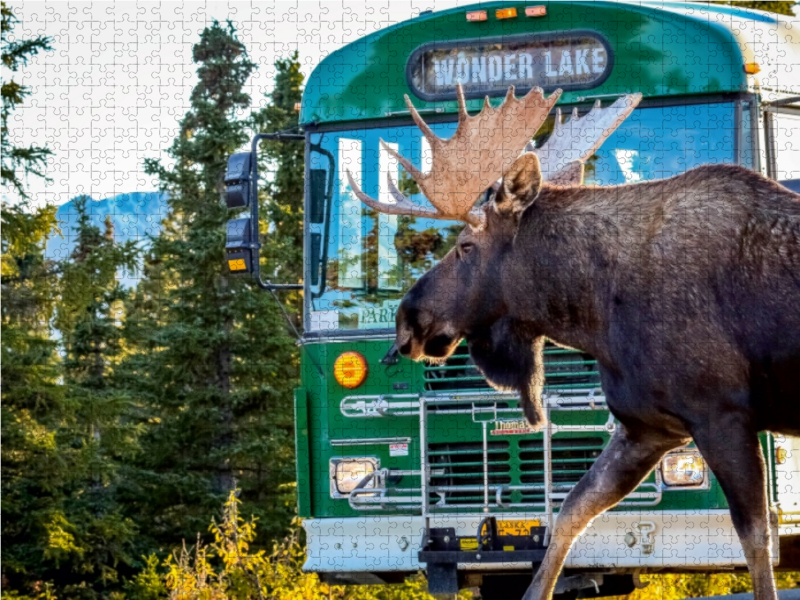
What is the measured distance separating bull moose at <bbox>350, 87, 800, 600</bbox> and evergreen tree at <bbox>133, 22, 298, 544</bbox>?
39.0 feet

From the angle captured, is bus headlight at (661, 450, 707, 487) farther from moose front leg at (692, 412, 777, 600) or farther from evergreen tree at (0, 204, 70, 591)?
evergreen tree at (0, 204, 70, 591)

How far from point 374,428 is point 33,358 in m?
8.36

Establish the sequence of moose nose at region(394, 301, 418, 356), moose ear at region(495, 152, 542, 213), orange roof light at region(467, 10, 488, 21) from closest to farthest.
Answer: moose ear at region(495, 152, 542, 213), moose nose at region(394, 301, 418, 356), orange roof light at region(467, 10, 488, 21)

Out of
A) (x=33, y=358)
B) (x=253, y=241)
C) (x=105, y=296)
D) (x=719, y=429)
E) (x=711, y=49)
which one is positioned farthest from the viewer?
(x=105, y=296)

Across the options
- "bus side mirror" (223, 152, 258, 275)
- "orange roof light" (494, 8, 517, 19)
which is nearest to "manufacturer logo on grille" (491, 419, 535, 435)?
"bus side mirror" (223, 152, 258, 275)

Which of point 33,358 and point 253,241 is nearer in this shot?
point 253,241

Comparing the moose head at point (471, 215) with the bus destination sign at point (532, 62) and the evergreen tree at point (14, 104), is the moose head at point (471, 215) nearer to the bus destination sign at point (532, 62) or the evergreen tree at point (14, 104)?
the bus destination sign at point (532, 62)

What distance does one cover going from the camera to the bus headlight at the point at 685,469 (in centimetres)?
840

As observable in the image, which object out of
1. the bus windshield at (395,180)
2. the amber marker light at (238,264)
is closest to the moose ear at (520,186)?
the bus windshield at (395,180)

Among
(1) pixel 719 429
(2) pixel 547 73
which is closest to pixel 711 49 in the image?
(2) pixel 547 73

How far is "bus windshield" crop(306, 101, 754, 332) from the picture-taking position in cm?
858

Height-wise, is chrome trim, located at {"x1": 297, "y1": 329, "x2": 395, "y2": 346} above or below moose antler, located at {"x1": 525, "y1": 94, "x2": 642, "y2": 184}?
below

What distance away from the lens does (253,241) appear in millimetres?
9117

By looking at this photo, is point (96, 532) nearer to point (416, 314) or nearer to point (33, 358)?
point (33, 358)
